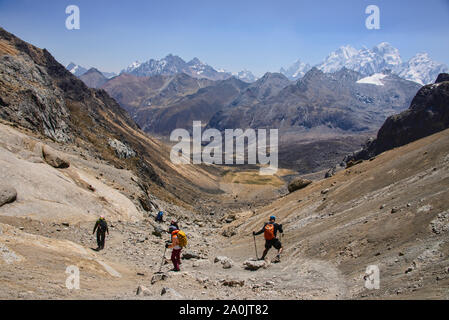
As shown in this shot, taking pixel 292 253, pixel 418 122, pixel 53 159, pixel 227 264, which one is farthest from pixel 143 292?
pixel 418 122

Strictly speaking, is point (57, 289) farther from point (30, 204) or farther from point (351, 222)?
point (351, 222)

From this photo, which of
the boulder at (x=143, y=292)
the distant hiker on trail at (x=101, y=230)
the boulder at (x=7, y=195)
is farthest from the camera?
the distant hiker on trail at (x=101, y=230)

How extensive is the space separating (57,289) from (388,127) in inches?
4096

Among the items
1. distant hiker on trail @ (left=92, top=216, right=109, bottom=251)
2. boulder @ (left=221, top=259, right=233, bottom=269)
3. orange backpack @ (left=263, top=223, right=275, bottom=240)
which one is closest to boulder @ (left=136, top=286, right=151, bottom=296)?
boulder @ (left=221, top=259, right=233, bottom=269)

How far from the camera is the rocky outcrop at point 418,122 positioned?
8800 centimetres

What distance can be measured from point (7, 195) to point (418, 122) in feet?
319

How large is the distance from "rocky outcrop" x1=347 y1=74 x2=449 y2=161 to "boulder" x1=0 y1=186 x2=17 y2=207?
89.6 metres

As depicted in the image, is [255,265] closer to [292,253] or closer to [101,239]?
[292,253]

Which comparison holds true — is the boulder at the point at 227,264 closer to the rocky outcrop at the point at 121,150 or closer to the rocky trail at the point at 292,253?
the rocky trail at the point at 292,253

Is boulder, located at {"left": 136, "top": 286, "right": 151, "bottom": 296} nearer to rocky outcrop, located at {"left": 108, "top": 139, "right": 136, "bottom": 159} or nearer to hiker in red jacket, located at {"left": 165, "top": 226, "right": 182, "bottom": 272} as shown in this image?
hiker in red jacket, located at {"left": 165, "top": 226, "right": 182, "bottom": 272}

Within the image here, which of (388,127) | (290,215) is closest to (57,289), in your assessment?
(290,215)

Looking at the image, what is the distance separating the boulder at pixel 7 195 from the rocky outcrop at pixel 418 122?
89623mm

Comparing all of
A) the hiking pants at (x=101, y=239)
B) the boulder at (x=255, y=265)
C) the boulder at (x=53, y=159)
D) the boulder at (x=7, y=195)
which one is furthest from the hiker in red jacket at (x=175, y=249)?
the boulder at (x=53, y=159)

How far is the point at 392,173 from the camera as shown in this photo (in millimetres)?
23562
